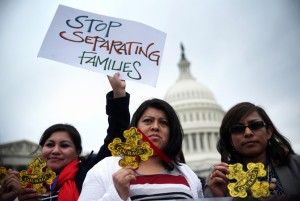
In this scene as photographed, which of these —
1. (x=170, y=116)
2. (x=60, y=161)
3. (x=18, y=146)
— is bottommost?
(x=60, y=161)

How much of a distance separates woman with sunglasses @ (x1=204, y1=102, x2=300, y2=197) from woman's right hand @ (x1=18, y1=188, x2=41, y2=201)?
142 cm

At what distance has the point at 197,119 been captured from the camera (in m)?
63.8

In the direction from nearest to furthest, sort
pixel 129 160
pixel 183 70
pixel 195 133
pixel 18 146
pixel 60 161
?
pixel 129 160
pixel 60 161
pixel 18 146
pixel 195 133
pixel 183 70

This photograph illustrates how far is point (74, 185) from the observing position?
2982mm

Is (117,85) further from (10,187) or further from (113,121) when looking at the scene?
(10,187)

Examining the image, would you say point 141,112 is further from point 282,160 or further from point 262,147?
point 282,160

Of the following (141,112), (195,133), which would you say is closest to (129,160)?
(141,112)

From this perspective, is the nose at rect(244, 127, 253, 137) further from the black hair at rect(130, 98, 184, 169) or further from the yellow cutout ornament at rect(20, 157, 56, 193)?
the yellow cutout ornament at rect(20, 157, 56, 193)

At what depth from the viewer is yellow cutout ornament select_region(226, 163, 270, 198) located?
231 centimetres

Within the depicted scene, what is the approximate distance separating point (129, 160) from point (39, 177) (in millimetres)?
890

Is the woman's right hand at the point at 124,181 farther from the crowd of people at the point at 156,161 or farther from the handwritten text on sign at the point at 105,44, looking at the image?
the handwritten text on sign at the point at 105,44

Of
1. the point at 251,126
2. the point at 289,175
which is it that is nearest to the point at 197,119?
the point at 251,126

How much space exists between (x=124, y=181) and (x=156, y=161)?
1.95ft

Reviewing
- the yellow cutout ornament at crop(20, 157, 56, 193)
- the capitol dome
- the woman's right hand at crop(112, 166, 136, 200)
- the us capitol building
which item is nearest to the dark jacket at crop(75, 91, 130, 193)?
the yellow cutout ornament at crop(20, 157, 56, 193)
